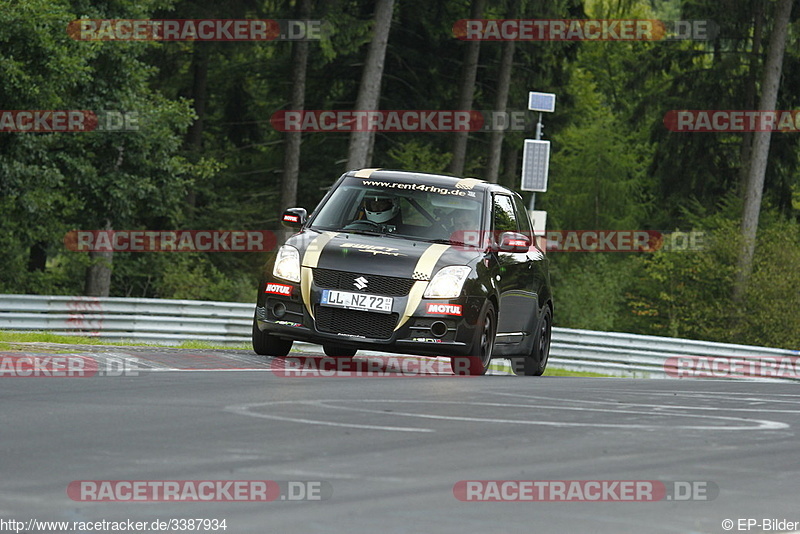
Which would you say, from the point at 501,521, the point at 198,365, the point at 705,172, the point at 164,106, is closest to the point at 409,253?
the point at 198,365

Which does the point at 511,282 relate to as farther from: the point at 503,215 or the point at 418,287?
the point at 418,287

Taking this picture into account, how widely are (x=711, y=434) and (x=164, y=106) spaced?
82.2ft

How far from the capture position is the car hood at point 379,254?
1230 cm

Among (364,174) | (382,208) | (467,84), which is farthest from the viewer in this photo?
(467,84)

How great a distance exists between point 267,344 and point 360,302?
1.56 metres

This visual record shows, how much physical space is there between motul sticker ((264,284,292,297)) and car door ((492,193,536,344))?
2.07 m

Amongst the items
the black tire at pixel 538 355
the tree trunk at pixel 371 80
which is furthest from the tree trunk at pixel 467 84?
the black tire at pixel 538 355

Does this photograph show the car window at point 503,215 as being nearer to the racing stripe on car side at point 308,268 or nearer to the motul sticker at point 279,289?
the racing stripe on car side at point 308,268

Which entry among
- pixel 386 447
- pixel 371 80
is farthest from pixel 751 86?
pixel 386 447

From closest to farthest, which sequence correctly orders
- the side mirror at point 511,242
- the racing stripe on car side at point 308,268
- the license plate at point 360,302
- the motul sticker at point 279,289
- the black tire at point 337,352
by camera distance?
the license plate at point 360,302
the racing stripe on car side at point 308,268
the motul sticker at point 279,289
the side mirror at point 511,242
the black tire at point 337,352

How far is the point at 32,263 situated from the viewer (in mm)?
43000

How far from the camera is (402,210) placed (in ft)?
44.5

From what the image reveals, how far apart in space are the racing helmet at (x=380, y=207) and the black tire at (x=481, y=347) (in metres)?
1.41

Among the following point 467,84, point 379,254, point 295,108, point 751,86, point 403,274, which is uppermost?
point 751,86
